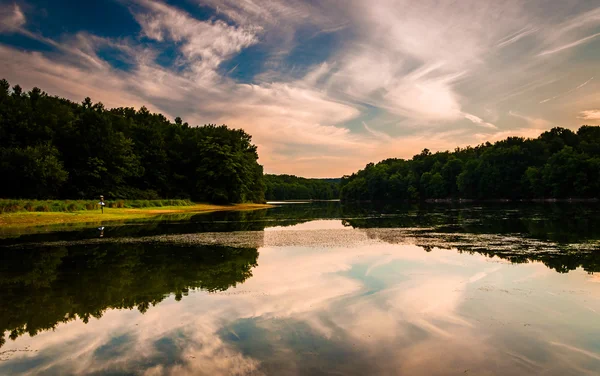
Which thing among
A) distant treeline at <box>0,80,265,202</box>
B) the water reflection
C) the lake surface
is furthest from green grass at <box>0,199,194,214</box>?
the lake surface

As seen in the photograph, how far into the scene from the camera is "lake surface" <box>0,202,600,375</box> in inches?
253

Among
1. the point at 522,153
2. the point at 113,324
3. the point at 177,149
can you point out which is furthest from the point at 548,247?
the point at 522,153

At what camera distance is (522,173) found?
11912cm

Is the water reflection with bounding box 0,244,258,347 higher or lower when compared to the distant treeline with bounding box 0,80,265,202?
lower

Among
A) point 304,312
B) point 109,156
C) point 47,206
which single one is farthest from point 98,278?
point 109,156

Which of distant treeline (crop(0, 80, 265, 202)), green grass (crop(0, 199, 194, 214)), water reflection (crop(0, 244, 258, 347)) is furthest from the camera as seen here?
distant treeline (crop(0, 80, 265, 202))

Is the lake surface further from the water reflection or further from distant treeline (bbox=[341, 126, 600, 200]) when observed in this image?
distant treeline (bbox=[341, 126, 600, 200])

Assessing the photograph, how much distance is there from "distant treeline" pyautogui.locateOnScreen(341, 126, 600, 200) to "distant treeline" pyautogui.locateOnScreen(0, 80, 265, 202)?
7331cm

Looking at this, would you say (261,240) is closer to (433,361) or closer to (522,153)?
(433,361)

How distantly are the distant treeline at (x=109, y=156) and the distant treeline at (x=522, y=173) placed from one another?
73.3m

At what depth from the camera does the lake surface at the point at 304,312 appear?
21.1ft

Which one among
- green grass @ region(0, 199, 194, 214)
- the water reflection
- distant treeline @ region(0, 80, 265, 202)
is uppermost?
distant treeline @ region(0, 80, 265, 202)

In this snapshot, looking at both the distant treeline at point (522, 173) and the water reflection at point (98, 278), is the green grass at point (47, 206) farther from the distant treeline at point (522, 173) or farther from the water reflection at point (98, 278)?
the distant treeline at point (522, 173)

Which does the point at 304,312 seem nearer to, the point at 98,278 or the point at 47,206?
the point at 98,278
